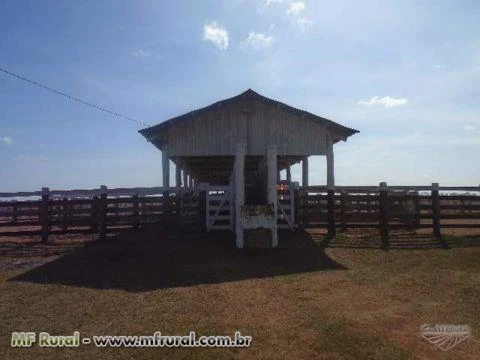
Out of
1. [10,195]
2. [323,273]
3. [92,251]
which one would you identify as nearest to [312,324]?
[323,273]

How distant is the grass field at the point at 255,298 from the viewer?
5820mm

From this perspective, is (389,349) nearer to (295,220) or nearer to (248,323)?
(248,323)

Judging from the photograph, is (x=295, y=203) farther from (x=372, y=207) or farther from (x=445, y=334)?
(x=445, y=334)

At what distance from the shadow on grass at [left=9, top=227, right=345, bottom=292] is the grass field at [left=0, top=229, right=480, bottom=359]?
0.14ft

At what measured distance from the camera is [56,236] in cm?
1877

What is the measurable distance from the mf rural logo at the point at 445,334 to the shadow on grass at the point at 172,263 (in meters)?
4.37

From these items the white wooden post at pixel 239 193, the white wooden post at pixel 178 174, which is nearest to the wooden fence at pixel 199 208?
the white wooden post at pixel 239 193

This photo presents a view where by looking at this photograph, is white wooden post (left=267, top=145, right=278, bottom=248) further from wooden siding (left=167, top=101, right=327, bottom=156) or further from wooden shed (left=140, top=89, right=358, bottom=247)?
wooden siding (left=167, top=101, right=327, bottom=156)

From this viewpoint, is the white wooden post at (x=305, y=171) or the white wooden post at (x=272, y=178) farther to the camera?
the white wooden post at (x=305, y=171)

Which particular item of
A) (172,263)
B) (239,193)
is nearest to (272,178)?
(239,193)

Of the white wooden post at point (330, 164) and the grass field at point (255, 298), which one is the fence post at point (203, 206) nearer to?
the grass field at point (255, 298)

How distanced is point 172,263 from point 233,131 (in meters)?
8.10

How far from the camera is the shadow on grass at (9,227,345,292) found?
9.83m

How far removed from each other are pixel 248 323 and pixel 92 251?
8.36 metres
